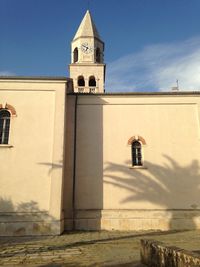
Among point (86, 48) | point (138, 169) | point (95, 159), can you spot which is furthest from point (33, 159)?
point (86, 48)

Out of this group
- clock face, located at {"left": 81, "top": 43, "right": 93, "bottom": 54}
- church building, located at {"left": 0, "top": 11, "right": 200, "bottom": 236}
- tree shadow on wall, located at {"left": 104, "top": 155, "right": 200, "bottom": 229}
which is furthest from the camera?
clock face, located at {"left": 81, "top": 43, "right": 93, "bottom": 54}

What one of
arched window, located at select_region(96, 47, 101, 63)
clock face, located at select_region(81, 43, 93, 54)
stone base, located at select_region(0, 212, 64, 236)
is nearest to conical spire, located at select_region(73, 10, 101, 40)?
clock face, located at select_region(81, 43, 93, 54)

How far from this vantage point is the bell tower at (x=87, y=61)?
28844 mm

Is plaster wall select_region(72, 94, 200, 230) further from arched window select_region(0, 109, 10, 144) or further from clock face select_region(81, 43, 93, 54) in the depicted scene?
clock face select_region(81, 43, 93, 54)

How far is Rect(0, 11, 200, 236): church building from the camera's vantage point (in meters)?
13.4

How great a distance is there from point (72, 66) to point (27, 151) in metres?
16.9

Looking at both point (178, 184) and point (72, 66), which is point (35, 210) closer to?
point (178, 184)

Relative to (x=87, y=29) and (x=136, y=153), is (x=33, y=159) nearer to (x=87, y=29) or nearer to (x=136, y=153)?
(x=136, y=153)

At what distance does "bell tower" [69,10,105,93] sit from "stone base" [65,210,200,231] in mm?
16074

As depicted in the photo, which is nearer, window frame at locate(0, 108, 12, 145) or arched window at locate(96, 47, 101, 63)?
window frame at locate(0, 108, 12, 145)

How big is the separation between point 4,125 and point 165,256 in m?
11.0

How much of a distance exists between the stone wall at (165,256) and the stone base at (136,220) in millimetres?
7646

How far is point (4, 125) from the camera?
1437 cm

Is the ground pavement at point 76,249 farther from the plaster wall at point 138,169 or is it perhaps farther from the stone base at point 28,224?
the plaster wall at point 138,169
